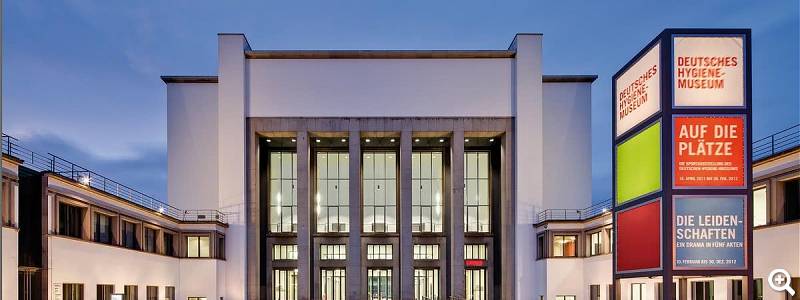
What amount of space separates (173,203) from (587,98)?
4106 centimetres

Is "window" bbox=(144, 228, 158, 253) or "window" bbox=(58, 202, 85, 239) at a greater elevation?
"window" bbox=(58, 202, 85, 239)

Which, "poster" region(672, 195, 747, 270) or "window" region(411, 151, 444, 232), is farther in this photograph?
"window" region(411, 151, 444, 232)

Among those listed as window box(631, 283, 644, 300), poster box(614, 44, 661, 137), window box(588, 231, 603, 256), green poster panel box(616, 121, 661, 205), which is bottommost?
window box(631, 283, 644, 300)

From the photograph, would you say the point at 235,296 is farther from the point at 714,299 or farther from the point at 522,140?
the point at 714,299

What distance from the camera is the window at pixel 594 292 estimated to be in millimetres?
52541

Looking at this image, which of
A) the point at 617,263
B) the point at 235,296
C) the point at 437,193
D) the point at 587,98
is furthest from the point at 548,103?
the point at 617,263

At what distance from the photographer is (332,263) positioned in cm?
7231

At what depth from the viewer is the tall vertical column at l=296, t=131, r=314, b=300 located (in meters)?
63.9

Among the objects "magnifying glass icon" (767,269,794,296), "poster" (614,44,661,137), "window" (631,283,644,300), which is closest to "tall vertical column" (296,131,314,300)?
"window" (631,283,644,300)

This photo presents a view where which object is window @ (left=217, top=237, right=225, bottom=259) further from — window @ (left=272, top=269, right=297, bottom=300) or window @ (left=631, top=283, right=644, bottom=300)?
window @ (left=631, top=283, right=644, bottom=300)

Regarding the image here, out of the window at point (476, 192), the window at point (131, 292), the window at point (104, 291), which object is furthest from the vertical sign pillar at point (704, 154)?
the window at point (476, 192)

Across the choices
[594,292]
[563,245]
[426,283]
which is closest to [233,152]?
[426,283]

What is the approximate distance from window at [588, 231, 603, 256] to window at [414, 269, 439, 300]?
72.3 ft

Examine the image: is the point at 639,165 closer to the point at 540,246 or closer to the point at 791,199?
the point at 791,199
